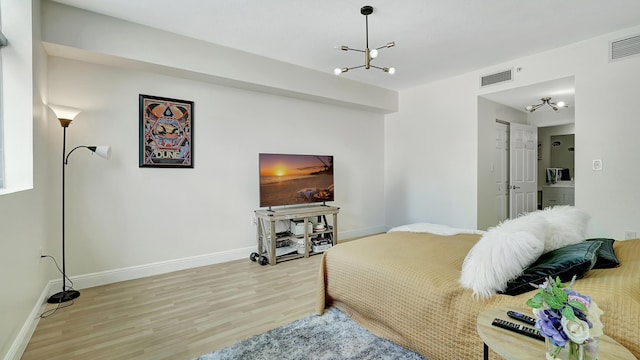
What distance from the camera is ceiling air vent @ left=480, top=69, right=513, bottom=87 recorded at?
4103 millimetres

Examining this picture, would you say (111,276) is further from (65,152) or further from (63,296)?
(65,152)

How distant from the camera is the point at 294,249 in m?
4.14

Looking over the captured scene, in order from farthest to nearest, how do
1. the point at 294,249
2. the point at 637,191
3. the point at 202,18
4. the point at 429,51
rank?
the point at 294,249
the point at 429,51
the point at 637,191
the point at 202,18

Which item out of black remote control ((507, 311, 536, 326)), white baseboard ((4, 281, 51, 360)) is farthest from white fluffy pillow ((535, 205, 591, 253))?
white baseboard ((4, 281, 51, 360))

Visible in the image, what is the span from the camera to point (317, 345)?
1989 mm

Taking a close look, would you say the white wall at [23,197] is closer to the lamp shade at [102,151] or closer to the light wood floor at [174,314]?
the light wood floor at [174,314]

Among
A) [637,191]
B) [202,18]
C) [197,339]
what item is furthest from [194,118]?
[637,191]

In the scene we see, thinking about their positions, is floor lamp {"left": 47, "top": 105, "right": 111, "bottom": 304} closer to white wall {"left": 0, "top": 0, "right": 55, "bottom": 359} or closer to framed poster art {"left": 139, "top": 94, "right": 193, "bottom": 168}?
Answer: white wall {"left": 0, "top": 0, "right": 55, "bottom": 359}

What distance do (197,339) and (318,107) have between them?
369 cm

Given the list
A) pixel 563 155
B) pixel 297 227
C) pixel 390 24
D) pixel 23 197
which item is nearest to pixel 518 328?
pixel 390 24

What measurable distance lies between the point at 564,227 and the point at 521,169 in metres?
3.96

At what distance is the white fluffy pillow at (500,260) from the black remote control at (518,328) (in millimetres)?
309

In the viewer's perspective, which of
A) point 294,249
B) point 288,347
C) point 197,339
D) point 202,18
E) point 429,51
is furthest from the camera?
point 294,249

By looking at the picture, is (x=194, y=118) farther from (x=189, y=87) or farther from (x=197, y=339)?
(x=197, y=339)
